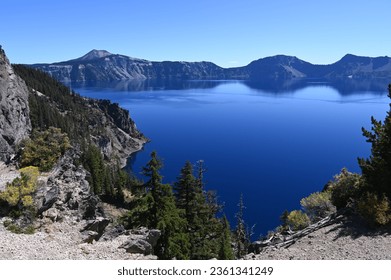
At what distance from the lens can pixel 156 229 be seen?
2636 centimetres

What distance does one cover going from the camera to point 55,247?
22422mm

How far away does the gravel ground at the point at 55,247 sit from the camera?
2067 cm

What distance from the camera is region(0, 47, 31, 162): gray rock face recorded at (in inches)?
3036

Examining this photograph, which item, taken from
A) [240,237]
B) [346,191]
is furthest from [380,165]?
[240,237]

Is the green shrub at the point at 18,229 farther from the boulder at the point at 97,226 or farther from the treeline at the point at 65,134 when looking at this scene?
the treeline at the point at 65,134

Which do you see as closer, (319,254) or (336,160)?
(319,254)

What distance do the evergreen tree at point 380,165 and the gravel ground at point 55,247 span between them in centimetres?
1906

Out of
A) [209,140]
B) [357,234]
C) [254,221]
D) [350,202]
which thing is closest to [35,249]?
[357,234]

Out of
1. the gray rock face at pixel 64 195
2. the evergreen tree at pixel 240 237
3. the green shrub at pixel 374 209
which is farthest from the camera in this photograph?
the evergreen tree at pixel 240 237

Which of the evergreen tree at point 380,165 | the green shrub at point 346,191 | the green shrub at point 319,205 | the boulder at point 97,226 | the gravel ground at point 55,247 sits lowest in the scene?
the green shrub at point 319,205

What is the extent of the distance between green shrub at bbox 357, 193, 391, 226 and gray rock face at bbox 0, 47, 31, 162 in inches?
2744

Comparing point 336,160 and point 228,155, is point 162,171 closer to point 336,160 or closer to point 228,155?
point 228,155

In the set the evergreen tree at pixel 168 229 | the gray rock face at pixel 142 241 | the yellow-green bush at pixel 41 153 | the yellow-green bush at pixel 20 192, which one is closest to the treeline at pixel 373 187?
the evergreen tree at pixel 168 229

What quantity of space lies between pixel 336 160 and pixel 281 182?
123ft
